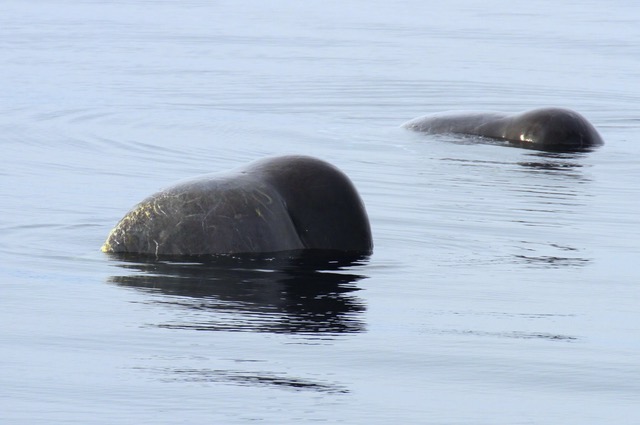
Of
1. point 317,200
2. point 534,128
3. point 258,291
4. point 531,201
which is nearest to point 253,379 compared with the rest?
point 258,291

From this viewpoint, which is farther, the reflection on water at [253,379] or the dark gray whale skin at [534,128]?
the dark gray whale skin at [534,128]

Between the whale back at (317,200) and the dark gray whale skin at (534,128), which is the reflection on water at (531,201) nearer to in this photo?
Answer: the dark gray whale skin at (534,128)

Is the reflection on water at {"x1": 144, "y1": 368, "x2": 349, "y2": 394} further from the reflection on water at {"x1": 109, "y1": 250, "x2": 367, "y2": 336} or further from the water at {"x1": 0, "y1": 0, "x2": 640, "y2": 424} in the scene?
the reflection on water at {"x1": 109, "y1": 250, "x2": 367, "y2": 336}

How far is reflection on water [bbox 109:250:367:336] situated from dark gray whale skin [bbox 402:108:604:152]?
8.43 metres

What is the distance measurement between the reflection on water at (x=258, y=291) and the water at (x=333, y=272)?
0.03 m

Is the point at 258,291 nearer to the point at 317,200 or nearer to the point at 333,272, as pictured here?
the point at 333,272

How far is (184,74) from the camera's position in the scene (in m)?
30.2

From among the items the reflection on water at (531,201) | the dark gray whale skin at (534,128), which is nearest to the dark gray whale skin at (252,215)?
the reflection on water at (531,201)

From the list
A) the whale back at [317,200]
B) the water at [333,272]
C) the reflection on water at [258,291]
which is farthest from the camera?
the whale back at [317,200]

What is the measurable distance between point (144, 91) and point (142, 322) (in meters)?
17.2

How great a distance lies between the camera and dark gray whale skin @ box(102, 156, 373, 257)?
462 inches

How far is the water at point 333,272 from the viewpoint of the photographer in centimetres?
804

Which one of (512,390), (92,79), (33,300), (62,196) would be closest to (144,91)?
(92,79)

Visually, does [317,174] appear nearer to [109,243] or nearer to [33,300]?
[109,243]
